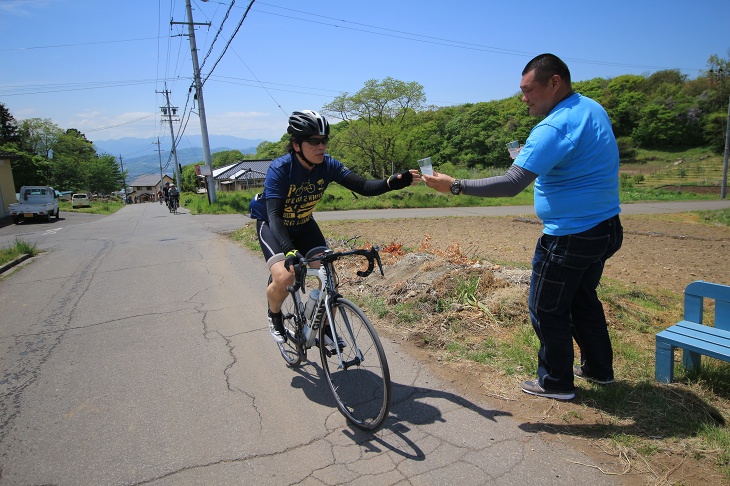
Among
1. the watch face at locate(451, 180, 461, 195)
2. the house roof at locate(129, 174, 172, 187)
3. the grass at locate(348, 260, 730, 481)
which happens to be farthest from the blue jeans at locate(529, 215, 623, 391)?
the house roof at locate(129, 174, 172, 187)

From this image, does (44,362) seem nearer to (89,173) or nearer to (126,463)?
(126,463)

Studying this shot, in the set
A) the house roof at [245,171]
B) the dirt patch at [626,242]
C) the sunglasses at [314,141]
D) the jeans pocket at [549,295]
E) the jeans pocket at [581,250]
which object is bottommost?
the dirt patch at [626,242]

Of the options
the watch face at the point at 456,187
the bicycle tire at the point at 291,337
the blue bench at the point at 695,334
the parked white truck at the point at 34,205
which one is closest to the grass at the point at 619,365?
the blue bench at the point at 695,334

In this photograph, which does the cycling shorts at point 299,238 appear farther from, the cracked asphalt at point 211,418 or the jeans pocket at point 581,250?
the jeans pocket at point 581,250

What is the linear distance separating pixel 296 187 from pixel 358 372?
5.10ft

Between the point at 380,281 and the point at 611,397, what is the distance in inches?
137

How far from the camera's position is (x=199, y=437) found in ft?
9.71

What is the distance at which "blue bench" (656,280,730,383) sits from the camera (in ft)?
9.41

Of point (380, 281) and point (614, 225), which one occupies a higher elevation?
point (614, 225)

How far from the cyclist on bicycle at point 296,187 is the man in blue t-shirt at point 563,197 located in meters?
0.88

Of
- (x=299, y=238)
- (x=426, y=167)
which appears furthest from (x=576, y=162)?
(x=299, y=238)

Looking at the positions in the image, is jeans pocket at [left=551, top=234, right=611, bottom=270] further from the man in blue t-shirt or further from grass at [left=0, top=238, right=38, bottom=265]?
grass at [left=0, top=238, right=38, bottom=265]

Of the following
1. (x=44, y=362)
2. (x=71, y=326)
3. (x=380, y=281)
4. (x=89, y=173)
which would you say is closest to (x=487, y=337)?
(x=380, y=281)

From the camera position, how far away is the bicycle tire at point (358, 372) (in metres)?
2.82
